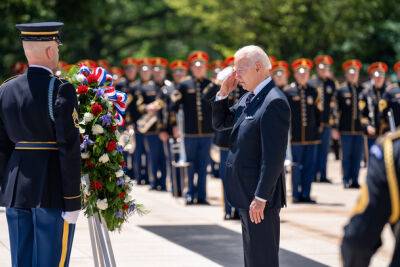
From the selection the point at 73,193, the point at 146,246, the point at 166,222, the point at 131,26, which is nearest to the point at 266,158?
the point at 73,193

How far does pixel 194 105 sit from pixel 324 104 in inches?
133

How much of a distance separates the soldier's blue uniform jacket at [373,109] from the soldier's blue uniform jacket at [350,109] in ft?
2.77

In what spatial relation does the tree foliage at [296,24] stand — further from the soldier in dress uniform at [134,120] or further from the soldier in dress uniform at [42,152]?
the soldier in dress uniform at [42,152]

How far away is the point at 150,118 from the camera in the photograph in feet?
57.3

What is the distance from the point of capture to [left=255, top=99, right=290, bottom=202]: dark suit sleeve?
21.1 feet

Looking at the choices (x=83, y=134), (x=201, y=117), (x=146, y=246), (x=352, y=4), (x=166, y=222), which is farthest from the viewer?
(x=352, y=4)

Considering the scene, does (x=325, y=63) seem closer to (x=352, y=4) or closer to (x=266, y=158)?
(x=352, y=4)

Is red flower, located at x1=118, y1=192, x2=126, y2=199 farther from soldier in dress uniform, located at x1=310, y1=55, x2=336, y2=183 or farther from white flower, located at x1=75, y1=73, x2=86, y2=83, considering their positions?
soldier in dress uniform, located at x1=310, y1=55, x2=336, y2=183

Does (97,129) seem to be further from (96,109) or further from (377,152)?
(377,152)

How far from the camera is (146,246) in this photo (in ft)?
34.2

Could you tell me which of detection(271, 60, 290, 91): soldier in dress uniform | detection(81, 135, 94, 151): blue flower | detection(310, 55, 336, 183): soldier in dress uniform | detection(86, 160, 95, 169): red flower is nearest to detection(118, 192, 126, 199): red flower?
detection(86, 160, 95, 169): red flower

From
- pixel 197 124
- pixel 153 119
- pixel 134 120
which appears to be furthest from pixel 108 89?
pixel 134 120

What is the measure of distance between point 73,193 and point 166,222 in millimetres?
6069

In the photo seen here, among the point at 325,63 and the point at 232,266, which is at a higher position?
the point at 325,63
